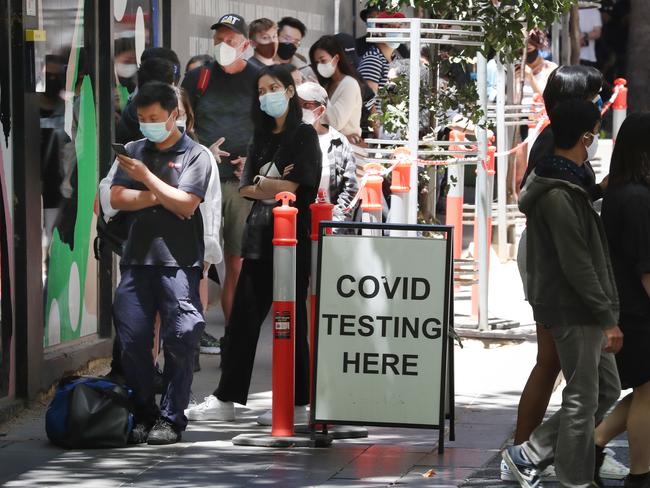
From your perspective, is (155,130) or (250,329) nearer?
(155,130)

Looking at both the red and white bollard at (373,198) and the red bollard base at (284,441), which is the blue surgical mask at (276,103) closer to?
the red and white bollard at (373,198)

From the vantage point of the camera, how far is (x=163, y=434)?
8.02 m

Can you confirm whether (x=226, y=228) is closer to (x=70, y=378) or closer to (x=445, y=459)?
(x=70, y=378)

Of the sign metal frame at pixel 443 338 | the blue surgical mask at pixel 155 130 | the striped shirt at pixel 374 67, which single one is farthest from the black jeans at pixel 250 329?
the striped shirt at pixel 374 67

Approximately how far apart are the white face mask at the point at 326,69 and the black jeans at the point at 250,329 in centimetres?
456

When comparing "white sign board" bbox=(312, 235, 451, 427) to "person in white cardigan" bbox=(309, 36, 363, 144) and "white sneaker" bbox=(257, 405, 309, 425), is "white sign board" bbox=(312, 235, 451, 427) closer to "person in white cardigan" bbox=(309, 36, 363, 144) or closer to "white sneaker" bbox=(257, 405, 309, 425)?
"white sneaker" bbox=(257, 405, 309, 425)

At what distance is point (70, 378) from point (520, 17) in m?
4.64

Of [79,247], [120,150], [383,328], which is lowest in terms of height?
[383,328]

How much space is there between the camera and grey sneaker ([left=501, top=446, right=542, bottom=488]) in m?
6.90

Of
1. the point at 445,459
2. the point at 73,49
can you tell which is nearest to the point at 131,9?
the point at 73,49

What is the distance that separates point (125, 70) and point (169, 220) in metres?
2.87

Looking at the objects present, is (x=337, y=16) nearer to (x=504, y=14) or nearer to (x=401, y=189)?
(x=504, y=14)

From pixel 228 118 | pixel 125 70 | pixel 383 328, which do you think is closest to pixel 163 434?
pixel 383 328

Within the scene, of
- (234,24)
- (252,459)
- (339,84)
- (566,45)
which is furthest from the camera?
(566,45)
